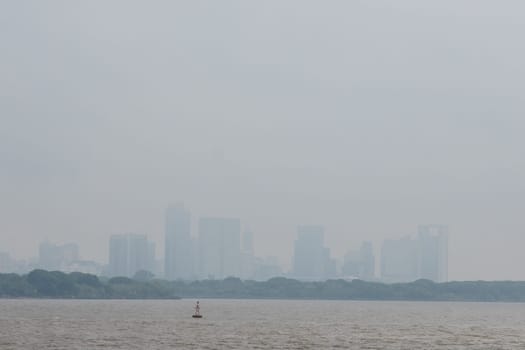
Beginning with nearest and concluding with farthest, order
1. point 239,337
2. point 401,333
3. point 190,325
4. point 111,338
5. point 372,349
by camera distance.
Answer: point 372,349, point 111,338, point 239,337, point 401,333, point 190,325

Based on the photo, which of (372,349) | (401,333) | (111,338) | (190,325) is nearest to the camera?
(372,349)

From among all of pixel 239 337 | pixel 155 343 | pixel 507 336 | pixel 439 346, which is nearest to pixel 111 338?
pixel 155 343

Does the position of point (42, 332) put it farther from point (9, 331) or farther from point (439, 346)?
point (439, 346)

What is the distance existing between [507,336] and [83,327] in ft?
206

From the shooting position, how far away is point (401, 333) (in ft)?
469

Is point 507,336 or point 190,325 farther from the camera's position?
point 190,325

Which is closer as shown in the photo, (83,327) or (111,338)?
(111,338)

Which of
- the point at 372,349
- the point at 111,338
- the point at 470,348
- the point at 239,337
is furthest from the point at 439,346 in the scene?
the point at 111,338

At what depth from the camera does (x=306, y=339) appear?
404ft

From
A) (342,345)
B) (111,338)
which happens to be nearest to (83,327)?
(111,338)

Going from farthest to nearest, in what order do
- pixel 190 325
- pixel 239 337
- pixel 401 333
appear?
pixel 190 325 → pixel 401 333 → pixel 239 337

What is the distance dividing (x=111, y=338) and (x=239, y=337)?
17.5 metres

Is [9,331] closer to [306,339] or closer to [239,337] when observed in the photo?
[239,337]

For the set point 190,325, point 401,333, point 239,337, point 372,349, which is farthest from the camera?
point 190,325
